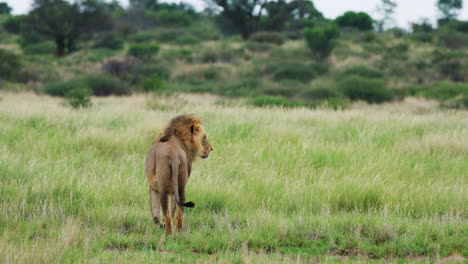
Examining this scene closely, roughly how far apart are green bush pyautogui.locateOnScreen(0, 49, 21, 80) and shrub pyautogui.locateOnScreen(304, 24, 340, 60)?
19.0m

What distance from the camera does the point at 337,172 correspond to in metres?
7.05

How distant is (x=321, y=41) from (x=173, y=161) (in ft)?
116

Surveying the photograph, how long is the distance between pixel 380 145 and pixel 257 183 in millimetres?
3455

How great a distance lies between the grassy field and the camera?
422 centimetres

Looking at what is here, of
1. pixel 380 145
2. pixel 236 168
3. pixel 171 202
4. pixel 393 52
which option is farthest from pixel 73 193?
pixel 393 52

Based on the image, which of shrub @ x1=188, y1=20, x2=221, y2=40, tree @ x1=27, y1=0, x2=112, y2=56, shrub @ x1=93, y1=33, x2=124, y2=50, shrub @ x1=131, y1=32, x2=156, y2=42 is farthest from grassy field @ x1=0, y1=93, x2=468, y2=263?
shrub @ x1=188, y1=20, x2=221, y2=40

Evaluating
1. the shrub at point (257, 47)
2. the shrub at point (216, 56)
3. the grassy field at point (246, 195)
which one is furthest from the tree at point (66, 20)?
the grassy field at point (246, 195)

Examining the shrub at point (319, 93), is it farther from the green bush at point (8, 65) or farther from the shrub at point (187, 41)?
the shrub at point (187, 41)

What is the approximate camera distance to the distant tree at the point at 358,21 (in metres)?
66.3

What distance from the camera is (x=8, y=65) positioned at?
88.6ft

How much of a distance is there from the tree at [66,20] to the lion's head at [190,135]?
121 ft

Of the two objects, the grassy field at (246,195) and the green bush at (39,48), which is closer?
the grassy field at (246,195)

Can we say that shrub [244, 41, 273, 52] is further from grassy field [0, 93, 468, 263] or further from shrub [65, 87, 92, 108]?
grassy field [0, 93, 468, 263]

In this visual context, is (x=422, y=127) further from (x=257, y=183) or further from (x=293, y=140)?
(x=257, y=183)
